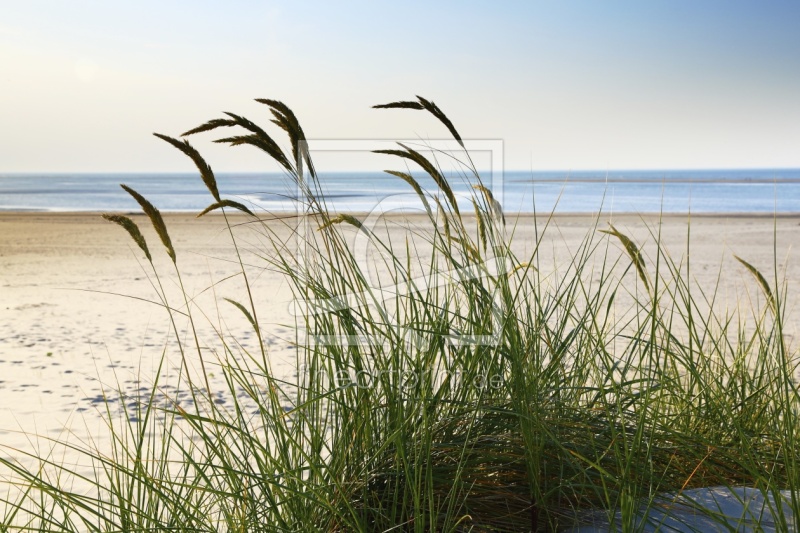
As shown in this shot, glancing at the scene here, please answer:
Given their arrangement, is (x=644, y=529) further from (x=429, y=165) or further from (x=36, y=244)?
(x=36, y=244)

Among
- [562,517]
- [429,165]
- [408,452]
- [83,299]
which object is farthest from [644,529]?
[83,299]

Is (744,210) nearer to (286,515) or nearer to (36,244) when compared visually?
(36,244)

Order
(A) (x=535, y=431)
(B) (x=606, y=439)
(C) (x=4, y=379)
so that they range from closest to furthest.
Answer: (A) (x=535, y=431), (B) (x=606, y=439), (C) (x=4, y=379)

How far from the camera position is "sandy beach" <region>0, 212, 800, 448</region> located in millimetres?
4445

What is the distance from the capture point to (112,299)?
7781 millimetres

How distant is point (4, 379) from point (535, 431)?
4.42 meters

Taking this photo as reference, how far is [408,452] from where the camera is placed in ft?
5.31

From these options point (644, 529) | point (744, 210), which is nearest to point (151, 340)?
point (644, 529)

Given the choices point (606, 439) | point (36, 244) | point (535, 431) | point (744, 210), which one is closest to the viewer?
point (535, 431)

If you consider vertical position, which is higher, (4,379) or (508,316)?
(508,316)

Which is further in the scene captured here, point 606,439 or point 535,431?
point 606,439

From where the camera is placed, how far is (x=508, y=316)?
1.57m

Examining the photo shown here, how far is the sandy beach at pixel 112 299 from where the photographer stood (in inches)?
175

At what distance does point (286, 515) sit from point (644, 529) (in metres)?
0.78
